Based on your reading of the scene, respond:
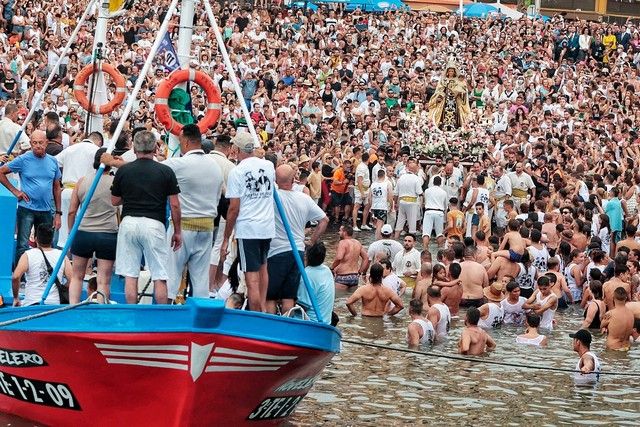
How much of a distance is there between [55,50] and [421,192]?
1019cm

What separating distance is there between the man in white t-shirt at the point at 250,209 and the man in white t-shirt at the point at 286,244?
22.7 inches

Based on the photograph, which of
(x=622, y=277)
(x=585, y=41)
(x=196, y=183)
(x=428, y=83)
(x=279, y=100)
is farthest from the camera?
(x=585, y=41)

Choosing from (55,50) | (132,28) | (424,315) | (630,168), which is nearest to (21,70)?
(55,50)

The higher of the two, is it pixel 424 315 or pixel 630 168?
pixel 630 168

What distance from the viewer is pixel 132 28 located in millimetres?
38000

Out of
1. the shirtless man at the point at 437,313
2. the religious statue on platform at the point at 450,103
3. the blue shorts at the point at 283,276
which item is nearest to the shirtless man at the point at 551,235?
the shirtless man at the point at 437,313

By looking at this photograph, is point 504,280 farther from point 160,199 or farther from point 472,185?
point 160,199

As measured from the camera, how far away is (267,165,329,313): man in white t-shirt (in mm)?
15227

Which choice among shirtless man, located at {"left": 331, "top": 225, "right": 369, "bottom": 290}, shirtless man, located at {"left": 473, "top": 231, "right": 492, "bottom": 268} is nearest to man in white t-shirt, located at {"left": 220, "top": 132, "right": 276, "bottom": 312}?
shirtless man, located at {"left": 331, "top": 225, "right": 369, "bottom": 290}

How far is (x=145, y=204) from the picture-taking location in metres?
13.7

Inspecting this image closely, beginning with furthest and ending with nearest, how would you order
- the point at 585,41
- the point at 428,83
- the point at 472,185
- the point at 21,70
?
the point at 585,41 → the point at 428,83 → the point at 21,70 → the point at 472,185

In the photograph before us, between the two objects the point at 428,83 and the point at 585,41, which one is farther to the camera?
the point at 585,41

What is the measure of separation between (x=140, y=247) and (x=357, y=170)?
58.2 feet

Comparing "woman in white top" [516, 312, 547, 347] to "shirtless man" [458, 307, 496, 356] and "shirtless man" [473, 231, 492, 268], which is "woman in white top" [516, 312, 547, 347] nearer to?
"shirtless man" [458, 307, 496, 356]
